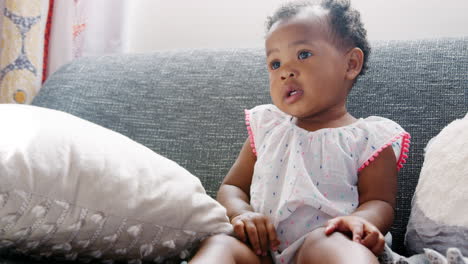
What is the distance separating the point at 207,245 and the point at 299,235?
0.19 m

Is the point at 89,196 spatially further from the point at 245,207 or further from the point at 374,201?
the point at 374,201

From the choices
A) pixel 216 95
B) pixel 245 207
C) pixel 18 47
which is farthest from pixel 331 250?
pixel 18 47

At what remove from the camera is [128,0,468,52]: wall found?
1547mm

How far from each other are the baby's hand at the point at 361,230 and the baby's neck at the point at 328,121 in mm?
261

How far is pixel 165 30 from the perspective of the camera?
6.35 feet

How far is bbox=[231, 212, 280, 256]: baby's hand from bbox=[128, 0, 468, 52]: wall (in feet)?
2.93

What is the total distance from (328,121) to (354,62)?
14 cm

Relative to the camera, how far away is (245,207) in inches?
41.6

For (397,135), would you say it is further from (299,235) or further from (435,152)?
(299,235)

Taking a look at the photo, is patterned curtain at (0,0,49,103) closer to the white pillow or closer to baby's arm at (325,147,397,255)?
the white pillow

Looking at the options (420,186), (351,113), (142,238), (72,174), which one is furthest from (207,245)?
(351,113)

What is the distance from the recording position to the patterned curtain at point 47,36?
1.69 meters

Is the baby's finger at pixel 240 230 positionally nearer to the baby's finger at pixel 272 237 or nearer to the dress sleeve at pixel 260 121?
the baby's finger at pixel 272 237

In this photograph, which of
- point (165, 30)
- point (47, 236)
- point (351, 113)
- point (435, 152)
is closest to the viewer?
point (47, 236)
